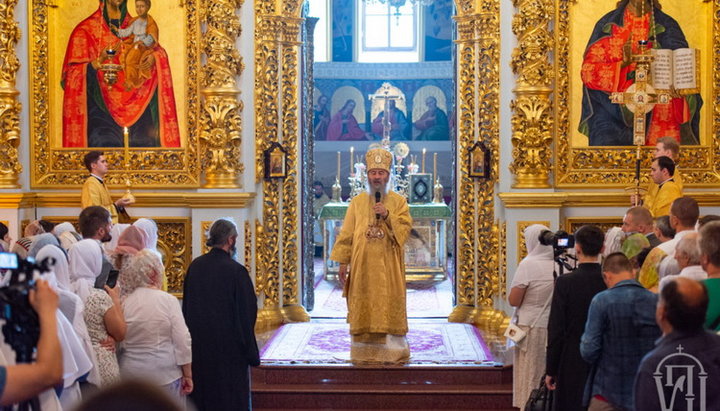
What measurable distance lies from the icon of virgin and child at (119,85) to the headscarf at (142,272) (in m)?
5.96

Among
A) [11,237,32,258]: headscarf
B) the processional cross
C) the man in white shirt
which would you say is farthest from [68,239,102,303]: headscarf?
the processional cross

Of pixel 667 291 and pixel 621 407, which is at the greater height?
pixel 667 291

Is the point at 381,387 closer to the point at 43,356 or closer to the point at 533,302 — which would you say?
the point at 533,302

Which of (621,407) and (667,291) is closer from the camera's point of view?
(667,291)

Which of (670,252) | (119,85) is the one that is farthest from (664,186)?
(119,85)

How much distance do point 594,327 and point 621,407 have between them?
435 millimetres

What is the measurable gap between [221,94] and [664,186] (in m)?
4.99

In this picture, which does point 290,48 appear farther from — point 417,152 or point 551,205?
point 417,152

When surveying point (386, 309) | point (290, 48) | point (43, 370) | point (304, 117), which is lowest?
point (386, 309)

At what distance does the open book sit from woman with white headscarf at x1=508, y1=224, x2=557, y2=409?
2.74 metres

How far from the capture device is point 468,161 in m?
12.0

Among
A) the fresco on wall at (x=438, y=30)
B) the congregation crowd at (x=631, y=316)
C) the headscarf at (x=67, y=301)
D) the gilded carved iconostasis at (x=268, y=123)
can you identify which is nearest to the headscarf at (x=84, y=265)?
the headscarf at (x=67, y=301)

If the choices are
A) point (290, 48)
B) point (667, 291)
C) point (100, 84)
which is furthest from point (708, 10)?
point (667, 291)

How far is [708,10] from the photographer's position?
11.5 meters
